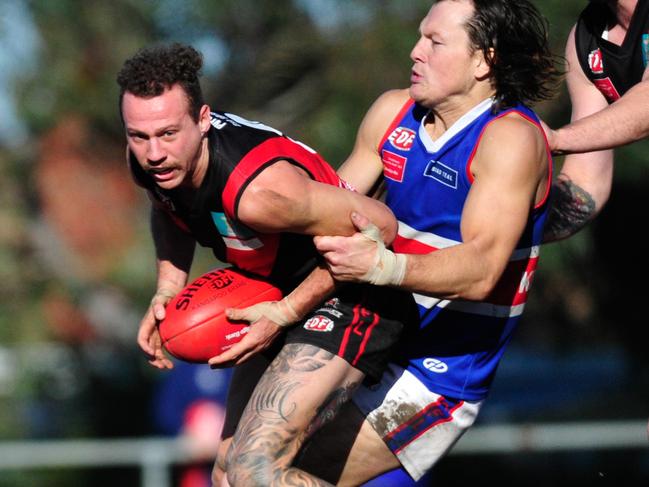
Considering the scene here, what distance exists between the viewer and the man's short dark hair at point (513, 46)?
15.6 ft

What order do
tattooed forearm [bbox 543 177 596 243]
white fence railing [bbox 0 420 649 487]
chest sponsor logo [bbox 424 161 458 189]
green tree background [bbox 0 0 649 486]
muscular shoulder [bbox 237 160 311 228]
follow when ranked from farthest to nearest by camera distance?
green tree background [bbox 0 0 649 486], white fence railing [bbox 0 420 649 487], tattooed forearm [bbox 543 177 596 243], chest sponsor logo [bbox 424 161 458 189], muscular shoulder [bbox 237 160 311 228]

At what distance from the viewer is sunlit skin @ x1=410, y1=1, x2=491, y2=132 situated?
15.5 ft

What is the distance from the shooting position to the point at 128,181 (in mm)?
11070

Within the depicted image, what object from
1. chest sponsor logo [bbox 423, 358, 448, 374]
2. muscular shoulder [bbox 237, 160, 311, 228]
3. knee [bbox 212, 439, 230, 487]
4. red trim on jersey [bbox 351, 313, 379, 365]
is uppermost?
muscular shoulder [bbox 237, 160, 311, 228]

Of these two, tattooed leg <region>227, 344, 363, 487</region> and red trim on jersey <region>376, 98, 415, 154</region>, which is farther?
red trim on jersey <region>376, 98, 415, 154</region>

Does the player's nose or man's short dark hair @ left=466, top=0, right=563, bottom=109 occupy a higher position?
man's short dark hair @ left=466, top=0, right=563, bottom=109

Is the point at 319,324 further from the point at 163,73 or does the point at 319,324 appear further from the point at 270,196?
the point at 163,73

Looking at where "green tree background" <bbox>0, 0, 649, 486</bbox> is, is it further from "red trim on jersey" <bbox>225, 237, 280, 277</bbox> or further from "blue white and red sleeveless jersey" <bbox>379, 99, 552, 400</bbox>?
"red trim on jersey" <bbox>225, 237, 280, 277</bbox>

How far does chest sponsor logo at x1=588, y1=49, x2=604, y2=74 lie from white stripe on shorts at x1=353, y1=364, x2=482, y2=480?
1785 millimetres

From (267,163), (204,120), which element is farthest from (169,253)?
(267,163)

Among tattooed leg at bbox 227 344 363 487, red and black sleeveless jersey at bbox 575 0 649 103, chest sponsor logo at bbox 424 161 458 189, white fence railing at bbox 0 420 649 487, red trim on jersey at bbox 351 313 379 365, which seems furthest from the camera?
white fence railing at bbox 0 420 649 487

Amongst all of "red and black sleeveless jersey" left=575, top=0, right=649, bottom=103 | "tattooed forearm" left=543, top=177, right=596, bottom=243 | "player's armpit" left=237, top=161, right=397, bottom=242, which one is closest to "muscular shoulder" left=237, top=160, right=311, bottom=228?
"player's armpit" left=237, top=161, right=397, bottom=242

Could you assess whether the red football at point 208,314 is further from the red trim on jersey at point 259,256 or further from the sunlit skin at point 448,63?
the sunlit skin at point 448,63

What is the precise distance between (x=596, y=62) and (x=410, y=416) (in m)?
2.00
